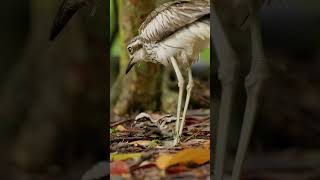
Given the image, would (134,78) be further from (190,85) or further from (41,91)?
(41,91)

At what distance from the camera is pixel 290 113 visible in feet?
6.57

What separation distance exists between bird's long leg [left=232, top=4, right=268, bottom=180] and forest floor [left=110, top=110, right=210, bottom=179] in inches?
4.4

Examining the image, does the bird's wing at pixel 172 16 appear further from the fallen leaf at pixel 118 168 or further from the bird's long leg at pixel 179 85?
the fallen leaf at pixel 118 168

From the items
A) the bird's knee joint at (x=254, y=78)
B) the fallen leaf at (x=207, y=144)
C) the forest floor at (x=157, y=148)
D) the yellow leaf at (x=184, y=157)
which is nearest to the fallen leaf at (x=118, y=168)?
the forest floor at (x=157, y=148)

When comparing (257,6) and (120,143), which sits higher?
(257,6)

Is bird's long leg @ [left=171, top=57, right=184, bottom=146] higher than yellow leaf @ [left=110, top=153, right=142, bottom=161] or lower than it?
higher

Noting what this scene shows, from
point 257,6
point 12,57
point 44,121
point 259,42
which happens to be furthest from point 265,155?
point 12,57

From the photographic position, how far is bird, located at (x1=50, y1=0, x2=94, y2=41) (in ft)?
6.30

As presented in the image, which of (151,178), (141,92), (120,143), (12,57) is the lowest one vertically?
(151,178)

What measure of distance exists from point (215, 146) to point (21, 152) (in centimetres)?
65

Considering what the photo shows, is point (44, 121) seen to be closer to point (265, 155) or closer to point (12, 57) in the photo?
point (12, 57)

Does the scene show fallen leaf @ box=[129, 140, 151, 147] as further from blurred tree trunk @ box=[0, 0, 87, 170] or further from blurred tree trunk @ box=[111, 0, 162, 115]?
blurred tree trunk @ box=[0, 0, 87, 170]

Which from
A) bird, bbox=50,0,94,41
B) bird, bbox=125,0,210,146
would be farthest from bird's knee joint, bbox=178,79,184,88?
bird, bbox=50,0,94,41


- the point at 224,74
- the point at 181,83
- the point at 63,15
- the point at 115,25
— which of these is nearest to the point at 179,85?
the point at 181,83
